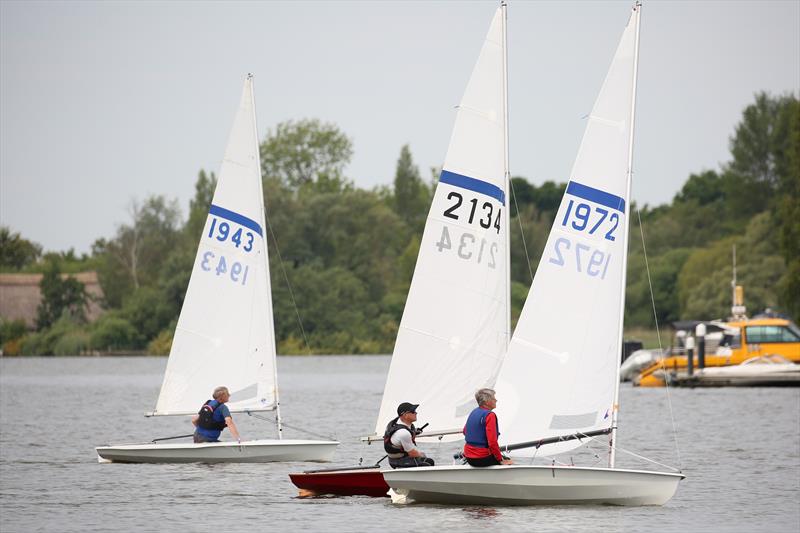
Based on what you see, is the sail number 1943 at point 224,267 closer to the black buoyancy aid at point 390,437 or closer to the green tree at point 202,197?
the black buoyancy aid at point 390,437

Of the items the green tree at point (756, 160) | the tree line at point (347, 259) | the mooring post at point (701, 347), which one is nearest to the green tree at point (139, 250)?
the tree line at point (347, 259)

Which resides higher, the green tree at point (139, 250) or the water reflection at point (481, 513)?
the green tree at point (139, 250)

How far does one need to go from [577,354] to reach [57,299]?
88802 millimetres

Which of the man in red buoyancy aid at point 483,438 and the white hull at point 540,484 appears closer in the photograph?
the man in red buoyancy aid at point 483,438

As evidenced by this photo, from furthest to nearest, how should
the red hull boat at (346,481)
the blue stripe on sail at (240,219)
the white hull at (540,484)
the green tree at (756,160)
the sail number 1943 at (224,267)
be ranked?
the green tree at (756,160) → the sail number 1943 at (224,267) → the blue stripe on sail at (240,219) → the red hull boat at (346,481) → the white hull at (540,484)

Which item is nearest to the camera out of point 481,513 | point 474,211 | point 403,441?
point 481,513

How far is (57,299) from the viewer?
105938 mm

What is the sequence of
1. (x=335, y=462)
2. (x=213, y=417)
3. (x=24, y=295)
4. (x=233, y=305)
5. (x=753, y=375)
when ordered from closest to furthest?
(x=213, y=417) < (x=233, y=305) < (x=335, y=462) < (x=753, y=375) < (x=24, y=295)

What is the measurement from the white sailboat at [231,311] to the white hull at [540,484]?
25.7 ft

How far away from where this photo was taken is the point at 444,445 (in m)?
36.8

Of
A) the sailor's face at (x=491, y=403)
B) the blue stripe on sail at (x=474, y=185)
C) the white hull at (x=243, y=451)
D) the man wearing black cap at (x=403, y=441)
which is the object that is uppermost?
the blue stripe on sail at (x=474, y=185)

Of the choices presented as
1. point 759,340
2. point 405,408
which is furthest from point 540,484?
point 759,340

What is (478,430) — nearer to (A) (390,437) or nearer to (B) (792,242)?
(A) (390,437)

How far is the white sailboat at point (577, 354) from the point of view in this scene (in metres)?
20.5
